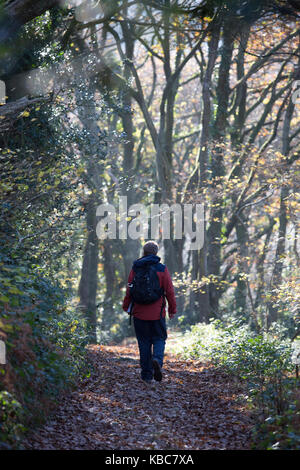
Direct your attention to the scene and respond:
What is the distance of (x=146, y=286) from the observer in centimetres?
809

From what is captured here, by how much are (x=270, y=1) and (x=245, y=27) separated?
3.21 meters

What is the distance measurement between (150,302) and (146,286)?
10.3 inches

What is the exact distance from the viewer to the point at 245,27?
1338cm

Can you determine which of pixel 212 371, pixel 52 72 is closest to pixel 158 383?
pixel 212 371

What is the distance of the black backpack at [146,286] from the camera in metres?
8.09

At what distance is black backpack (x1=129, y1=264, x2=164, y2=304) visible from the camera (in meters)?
8.09
